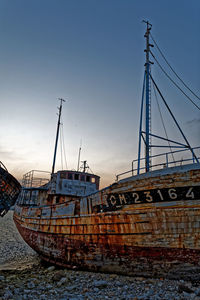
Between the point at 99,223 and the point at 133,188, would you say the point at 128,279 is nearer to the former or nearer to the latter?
the point at 99,223

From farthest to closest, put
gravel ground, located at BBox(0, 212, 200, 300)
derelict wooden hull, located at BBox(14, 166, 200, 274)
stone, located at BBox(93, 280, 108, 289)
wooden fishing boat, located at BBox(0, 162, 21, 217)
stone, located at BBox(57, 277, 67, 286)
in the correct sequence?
1. wooden fishing boat, located at BBox(0, 162, 21, 217)
2. stone, located at BBox(57, 277, 67, 286)
3. stone, located at BBox(93, 280, 108, 289)
4. derelict wooden hull, located at BBox(14, 166, 200, 274)
5. gravel ground, located at BBox(0, 212, 200, 300)

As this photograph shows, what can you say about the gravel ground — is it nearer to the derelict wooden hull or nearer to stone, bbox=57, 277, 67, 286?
stone, bbox=57, 277, 67, 286

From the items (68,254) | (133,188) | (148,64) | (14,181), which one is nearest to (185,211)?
(133,188)

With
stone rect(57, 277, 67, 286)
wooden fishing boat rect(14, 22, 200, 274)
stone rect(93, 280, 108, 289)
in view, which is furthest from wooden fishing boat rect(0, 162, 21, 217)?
stone rect(93, 280, 108, 289)

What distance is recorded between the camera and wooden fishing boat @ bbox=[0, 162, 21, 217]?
1524 cm

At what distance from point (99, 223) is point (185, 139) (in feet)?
25.3

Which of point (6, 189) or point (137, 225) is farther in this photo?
point (6, 189)

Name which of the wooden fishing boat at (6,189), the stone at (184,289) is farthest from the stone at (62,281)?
the wooden fishing boat at (6,189)

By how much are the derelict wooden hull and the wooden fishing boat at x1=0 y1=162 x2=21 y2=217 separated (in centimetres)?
867

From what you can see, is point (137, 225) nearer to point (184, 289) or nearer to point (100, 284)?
point (184, 289)

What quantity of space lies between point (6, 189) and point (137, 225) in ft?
42.1

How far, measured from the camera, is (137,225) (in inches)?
273

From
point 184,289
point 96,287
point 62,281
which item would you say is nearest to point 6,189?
point 62,281

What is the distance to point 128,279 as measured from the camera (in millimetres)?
6719
